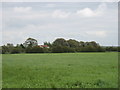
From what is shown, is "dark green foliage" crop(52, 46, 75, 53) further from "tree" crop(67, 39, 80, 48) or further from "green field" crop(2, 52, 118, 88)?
"green field" crop(2, 52, 118, 88)

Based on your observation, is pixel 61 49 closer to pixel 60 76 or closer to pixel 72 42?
pixel 72 42

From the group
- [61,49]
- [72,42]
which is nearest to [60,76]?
[72,42]

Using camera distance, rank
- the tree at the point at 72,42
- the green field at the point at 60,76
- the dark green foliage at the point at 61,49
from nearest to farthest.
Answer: the green field at the point at 60,76, the tree at the point at 72,42, the dark green foliage at the point at 61,49

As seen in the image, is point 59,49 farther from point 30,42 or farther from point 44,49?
point 30,42

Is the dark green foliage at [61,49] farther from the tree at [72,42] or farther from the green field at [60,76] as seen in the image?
the green field at [60,76]

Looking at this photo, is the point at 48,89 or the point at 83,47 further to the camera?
the point at 83,47

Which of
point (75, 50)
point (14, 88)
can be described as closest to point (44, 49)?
point (75, 50)

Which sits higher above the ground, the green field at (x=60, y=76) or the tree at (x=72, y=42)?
the tree at (x=72, y=42)

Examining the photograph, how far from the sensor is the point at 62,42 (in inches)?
A: 2093

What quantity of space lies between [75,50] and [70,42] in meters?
7.54

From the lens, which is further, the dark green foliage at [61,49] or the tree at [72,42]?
the dark green foliage at [61,49]

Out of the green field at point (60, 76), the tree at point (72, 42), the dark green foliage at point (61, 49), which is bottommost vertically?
the green field at point (60, 76)

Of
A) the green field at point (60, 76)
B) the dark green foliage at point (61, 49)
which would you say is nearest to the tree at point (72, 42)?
the dark green foliage at point (61, 49)

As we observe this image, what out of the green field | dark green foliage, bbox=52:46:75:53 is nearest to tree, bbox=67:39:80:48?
dark green foliage, bbox=52:46:75:53
